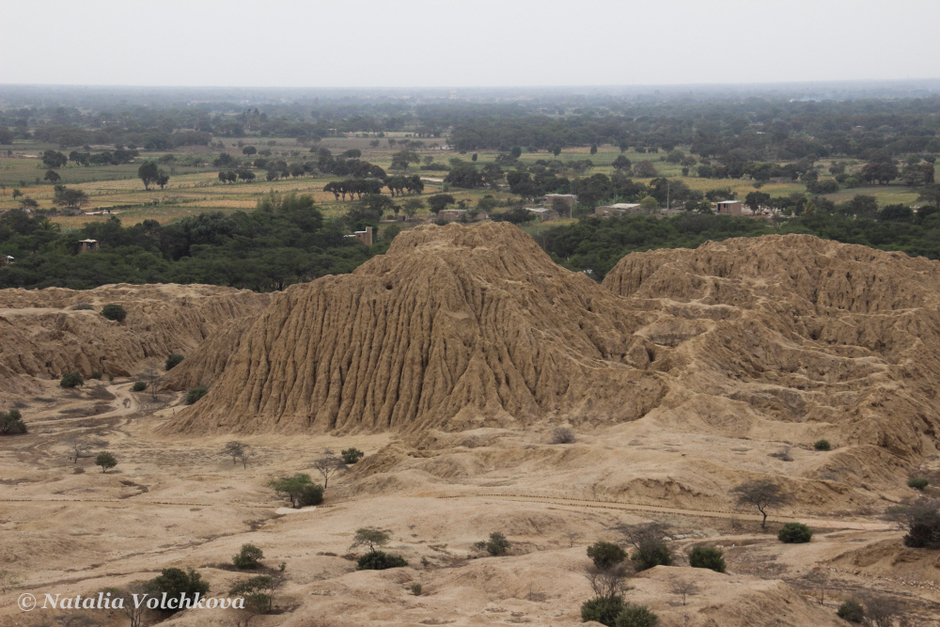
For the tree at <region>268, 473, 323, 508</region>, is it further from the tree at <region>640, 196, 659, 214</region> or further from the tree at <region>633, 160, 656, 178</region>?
the tree at <region>633, 160, 656, 178</region>

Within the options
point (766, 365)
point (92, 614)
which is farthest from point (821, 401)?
Answer: point (92, 614)

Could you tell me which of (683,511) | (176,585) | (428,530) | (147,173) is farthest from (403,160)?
(176,585)

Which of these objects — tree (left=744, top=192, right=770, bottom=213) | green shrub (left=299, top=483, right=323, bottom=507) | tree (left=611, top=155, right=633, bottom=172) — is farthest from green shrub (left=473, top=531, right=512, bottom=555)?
tree (left=611, top=155, right=633, bottom=172)

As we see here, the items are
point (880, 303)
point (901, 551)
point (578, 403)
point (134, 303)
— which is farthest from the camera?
point (134, 303)

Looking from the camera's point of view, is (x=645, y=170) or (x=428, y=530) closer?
(x=428, y=530)

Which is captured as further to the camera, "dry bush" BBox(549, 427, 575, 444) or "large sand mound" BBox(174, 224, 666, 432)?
"large sand mound" BBox(174, 224, 666, 432)

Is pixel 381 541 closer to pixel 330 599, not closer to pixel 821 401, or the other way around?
pixel 330 599

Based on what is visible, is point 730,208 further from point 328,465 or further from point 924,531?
point 924,531
